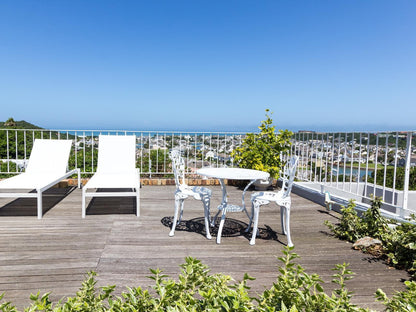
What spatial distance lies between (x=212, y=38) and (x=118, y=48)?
353 inches

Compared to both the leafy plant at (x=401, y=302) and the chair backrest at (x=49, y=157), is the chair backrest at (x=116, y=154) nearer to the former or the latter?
the chair backrest at (x=49, y=157)

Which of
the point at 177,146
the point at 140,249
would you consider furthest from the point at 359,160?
the point at 177,146

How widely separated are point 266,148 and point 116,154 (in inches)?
123

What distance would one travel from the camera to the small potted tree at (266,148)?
6.17m

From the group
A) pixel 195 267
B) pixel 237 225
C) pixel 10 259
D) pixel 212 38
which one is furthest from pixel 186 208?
pixel 212 38

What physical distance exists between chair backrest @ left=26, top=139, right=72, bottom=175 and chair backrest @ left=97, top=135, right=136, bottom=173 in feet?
2.05

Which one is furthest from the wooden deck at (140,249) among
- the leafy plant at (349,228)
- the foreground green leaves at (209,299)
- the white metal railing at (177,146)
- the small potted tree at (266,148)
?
the white metal railing at (177,146)

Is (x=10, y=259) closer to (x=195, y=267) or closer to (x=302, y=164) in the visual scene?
(x=195, y=267)

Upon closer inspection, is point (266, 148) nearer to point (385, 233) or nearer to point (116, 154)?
point (116, 154)

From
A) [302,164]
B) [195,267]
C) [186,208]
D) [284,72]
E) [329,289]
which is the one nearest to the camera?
[195,267]

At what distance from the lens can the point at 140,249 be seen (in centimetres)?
304

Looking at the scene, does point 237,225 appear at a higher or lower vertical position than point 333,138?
lower

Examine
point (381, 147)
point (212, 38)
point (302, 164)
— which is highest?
point (212, 38)

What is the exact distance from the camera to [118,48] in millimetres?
27688
